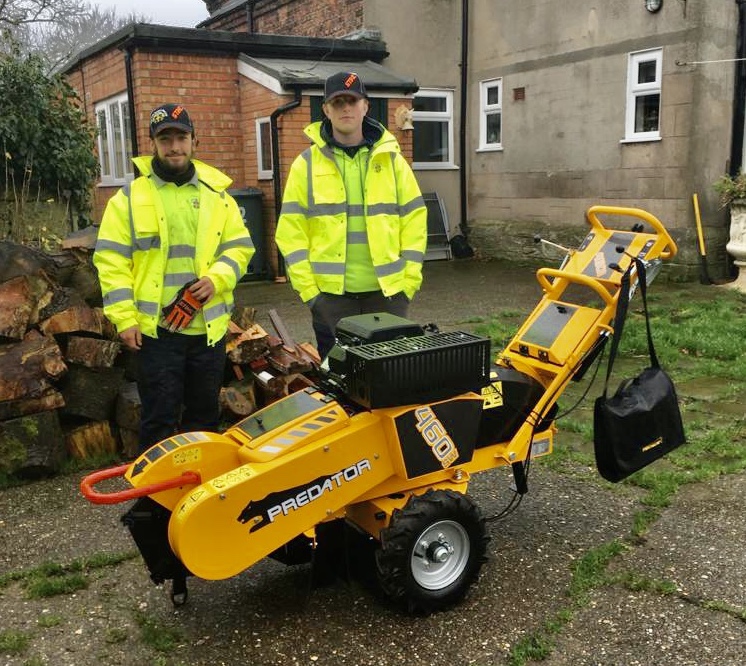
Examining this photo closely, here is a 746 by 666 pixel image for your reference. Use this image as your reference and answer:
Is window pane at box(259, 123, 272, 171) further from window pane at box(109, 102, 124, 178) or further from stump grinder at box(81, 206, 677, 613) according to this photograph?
stump grinder at box(81, 206, 677, 613)

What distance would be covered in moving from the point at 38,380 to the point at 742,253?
8.59 metres

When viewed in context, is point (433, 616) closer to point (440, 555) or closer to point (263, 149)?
point (440, 555)

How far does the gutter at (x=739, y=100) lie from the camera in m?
10.2

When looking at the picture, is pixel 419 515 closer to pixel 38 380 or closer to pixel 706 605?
pixel 706 605

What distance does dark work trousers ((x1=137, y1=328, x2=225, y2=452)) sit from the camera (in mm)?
3967

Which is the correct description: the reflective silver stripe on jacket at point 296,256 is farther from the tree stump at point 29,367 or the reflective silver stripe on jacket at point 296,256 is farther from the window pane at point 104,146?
the window pane at point 104,146

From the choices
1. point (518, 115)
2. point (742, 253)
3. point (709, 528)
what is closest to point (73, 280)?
point (709, 528)

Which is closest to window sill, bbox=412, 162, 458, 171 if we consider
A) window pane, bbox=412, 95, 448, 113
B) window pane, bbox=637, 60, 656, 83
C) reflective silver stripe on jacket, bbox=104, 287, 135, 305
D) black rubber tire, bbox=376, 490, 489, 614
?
window pane, bbox=412, 95, 448, 113

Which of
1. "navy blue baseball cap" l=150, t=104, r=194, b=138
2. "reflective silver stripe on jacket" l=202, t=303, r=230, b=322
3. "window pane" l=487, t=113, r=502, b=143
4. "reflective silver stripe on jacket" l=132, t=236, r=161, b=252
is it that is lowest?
"reflective silver stripe on jacket" l=202, t=303, r=230, b=322

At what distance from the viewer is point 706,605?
3.26 m

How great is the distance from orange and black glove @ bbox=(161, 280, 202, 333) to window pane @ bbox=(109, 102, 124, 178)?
10.0 meters

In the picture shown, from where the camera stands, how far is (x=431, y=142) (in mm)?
14297

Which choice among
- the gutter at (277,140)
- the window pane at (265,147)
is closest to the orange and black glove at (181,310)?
the gutter at (277,140)

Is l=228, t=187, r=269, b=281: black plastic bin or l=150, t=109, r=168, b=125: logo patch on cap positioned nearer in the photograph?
l=150, t=109, r=168, b=125: logo patch on cap
